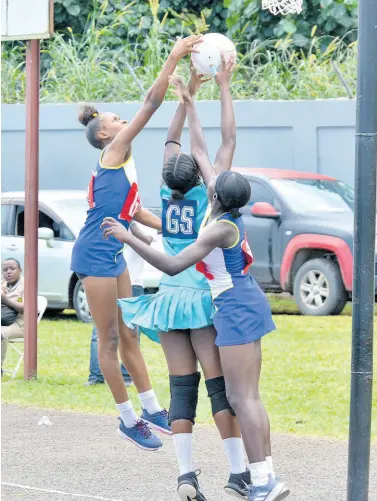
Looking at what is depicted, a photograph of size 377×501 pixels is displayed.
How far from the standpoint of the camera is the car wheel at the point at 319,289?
49.1 ft

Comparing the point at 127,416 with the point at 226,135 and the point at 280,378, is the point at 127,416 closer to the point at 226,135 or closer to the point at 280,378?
the point at 226,135

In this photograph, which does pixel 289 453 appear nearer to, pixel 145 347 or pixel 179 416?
pixel 179 416

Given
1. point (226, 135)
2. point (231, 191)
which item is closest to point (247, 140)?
point (226, 135)

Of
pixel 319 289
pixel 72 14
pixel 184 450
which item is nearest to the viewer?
pixel 184 450

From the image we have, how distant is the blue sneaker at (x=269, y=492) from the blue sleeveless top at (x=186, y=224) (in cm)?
111

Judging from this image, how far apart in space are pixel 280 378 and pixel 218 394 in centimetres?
462

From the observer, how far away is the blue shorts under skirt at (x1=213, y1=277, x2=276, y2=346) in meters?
6.09

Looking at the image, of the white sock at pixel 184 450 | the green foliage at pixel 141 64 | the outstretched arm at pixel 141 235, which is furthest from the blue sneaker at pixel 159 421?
the green foliage at pixel 141 64

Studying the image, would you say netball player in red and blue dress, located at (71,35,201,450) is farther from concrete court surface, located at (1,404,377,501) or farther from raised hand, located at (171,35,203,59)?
raised hand, located at (171,35,203,59)

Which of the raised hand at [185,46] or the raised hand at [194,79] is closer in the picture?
the raised hand at [185,46]

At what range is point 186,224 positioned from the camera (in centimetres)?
652

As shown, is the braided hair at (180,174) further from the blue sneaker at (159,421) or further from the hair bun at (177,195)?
the blue sneaker at (159,421)

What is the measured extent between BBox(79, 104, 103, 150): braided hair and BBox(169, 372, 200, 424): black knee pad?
1.94 m

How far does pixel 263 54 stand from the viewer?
21109 mm
